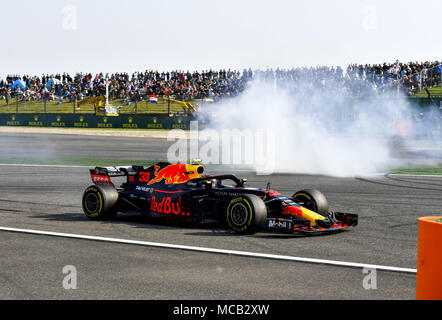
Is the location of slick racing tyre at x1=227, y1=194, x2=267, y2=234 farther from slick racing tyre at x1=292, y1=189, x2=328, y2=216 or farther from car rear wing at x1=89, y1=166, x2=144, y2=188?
car rear wing at x1=89, y1=166, x2=144, y2=188

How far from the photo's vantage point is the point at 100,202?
11.4 meters

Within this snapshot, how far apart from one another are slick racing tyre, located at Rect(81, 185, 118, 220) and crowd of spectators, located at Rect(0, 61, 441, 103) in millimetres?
14968

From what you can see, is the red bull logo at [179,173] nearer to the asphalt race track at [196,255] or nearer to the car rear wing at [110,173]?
the car rear wing at [110,173]

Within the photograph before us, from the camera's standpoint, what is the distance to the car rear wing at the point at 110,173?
12.0 metres

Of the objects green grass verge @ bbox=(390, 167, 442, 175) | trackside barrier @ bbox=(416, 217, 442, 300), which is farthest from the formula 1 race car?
green grass verge @ bbox=(390, 167, 442, 175)

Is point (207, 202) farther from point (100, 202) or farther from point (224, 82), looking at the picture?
point (224, 82)

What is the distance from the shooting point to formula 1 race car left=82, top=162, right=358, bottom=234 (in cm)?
983

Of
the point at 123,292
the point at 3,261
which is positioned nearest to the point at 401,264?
the point at 123,292

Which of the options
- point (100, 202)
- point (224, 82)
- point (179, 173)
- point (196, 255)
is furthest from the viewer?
point (224, 82)

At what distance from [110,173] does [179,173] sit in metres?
1.64

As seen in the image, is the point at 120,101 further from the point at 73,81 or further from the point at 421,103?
the point at 421,103

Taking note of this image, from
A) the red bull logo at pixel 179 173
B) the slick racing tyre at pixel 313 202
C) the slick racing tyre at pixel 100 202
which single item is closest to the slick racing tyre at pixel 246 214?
the slick racing tyre at pixel 313 202

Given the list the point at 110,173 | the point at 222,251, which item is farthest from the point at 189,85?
the point at 222,251
